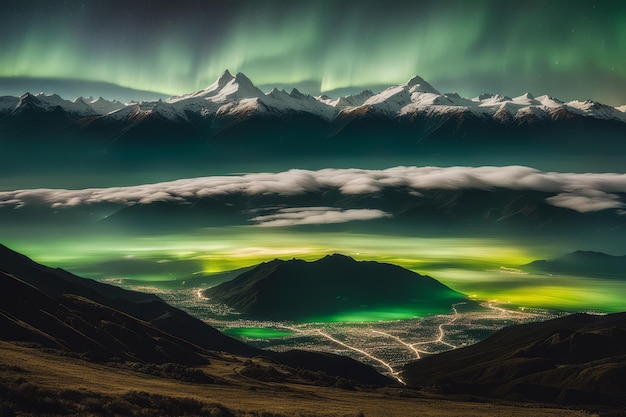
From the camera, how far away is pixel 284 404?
131m

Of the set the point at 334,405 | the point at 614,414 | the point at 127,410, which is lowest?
the point at 614,414

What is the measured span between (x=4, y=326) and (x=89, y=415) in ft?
382

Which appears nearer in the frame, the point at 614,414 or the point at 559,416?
the point at 559,416

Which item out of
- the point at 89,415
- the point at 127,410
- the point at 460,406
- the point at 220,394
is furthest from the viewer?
the point at 460,406

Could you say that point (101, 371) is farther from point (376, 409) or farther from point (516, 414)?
point (516, 414)

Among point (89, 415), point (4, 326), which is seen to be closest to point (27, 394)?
point (89, 415)

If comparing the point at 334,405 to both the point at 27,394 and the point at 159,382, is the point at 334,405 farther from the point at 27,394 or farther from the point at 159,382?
the point at 27,394

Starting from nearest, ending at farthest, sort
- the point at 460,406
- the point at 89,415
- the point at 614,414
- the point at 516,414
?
the point at 89,415
the point at 516,414
the point at 460,406
the point at 614,414

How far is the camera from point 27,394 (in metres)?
85.9

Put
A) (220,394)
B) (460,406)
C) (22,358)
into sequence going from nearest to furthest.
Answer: (22,358) < (220,394) < (460,406)

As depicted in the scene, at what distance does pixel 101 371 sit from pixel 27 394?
2224 inches

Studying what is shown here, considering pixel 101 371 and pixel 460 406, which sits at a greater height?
pixel 101 371

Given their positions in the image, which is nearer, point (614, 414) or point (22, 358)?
point (22, 358)

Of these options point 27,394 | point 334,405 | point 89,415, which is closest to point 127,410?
point 89,415
